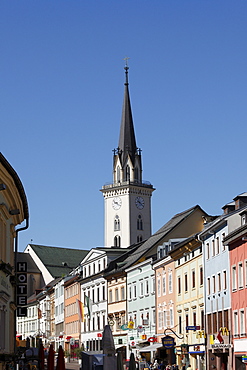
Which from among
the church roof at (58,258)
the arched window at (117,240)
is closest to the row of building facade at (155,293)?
the church roof at (58,258)

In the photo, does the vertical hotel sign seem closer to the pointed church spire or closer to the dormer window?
the dormer window

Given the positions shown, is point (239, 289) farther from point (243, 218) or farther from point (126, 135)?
point (126, 135)

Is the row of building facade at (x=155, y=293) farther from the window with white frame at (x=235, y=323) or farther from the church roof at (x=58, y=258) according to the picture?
the church roof at (x=58, y=258)

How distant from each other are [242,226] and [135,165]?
134 meters

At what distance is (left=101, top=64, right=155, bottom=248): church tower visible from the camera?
17438 cm

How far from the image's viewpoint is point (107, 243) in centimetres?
17475

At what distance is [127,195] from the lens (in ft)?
581

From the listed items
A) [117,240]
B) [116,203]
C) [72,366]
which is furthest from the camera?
[116,203]

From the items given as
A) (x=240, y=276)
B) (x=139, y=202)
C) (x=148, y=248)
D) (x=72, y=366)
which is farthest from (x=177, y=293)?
(x=139, y=202)

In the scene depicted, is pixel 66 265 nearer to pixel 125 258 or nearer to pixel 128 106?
pixel 128 106

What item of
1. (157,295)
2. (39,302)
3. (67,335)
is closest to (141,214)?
(39,302)

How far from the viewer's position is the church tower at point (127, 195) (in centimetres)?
17438

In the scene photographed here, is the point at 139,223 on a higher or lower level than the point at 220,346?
higher

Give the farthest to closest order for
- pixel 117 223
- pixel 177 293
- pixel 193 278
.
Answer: pixel 117 223, pixel 177 293, pixel 193 278
